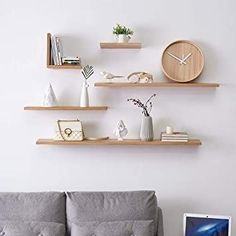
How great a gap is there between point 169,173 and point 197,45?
0.98 metres

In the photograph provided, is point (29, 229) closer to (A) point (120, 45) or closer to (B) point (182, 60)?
(A) point (120, 45)

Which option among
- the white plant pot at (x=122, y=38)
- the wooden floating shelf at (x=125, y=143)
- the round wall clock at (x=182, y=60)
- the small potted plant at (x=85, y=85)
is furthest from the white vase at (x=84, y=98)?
the round wall clock at (x=182, y=60)

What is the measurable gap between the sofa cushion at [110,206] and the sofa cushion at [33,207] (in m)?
0.07

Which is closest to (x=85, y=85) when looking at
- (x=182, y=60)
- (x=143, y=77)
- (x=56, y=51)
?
(x=56, y=51)

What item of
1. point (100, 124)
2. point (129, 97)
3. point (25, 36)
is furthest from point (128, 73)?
point (25, 36)

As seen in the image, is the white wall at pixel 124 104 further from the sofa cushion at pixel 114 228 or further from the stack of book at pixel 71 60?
the sofa cushion at pixel 114 228

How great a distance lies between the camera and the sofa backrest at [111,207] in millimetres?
2730

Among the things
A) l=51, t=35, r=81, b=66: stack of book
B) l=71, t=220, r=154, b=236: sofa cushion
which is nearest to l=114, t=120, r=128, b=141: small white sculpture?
l=51, t=35, r=81, b=66: stack of book

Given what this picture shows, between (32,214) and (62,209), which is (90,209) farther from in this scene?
(32,214)

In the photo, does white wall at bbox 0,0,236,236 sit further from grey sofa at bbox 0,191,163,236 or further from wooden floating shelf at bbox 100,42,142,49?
grey sofa at bbox 0,191,163,236

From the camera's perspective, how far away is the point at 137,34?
3049 millimetres

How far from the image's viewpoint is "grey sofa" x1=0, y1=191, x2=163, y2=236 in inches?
104

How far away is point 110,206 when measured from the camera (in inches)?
108

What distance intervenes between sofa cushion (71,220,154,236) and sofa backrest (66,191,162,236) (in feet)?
0.15
